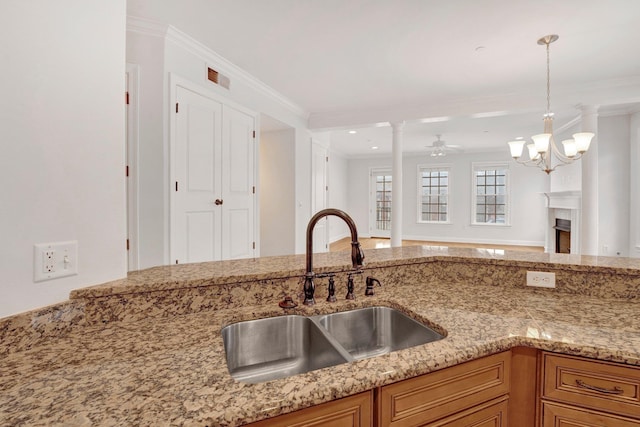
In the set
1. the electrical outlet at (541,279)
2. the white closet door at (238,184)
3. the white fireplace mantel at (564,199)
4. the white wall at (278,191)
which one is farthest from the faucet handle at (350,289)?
the white fireplace mantel at (564,199)

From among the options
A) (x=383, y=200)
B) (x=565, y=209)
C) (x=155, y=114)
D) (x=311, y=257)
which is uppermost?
(x=155, y=114)

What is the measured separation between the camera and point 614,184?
4.72 m

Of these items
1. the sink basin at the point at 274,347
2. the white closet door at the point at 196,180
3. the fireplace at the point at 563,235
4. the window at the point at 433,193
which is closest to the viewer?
the sink basin at the point at 274,347

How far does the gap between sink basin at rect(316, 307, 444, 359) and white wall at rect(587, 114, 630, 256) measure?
536 cm

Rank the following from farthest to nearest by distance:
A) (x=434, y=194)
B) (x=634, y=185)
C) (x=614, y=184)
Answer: (x=434, y=194)
(x=614, y=184)
(x=634, y=185)

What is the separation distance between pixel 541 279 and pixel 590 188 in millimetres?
3393

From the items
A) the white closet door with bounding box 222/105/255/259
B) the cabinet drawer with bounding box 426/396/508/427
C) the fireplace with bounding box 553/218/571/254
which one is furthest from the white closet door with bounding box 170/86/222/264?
the fireplace with bounding box 553/218/571/254

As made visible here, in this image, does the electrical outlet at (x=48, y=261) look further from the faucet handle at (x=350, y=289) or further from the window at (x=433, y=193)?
the window at (x=433, y=193)

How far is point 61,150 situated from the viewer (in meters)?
0.99

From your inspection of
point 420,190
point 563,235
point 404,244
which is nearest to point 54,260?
point 563,235

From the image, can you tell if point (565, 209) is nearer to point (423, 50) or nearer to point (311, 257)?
point (423, 50)

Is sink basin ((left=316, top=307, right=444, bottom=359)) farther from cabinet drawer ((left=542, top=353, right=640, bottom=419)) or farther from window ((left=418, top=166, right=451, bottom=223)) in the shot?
window ((left=418, top=166, right=451, bottom=223))

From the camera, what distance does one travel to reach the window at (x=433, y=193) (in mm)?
9086

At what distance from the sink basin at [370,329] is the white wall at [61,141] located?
0.89m
